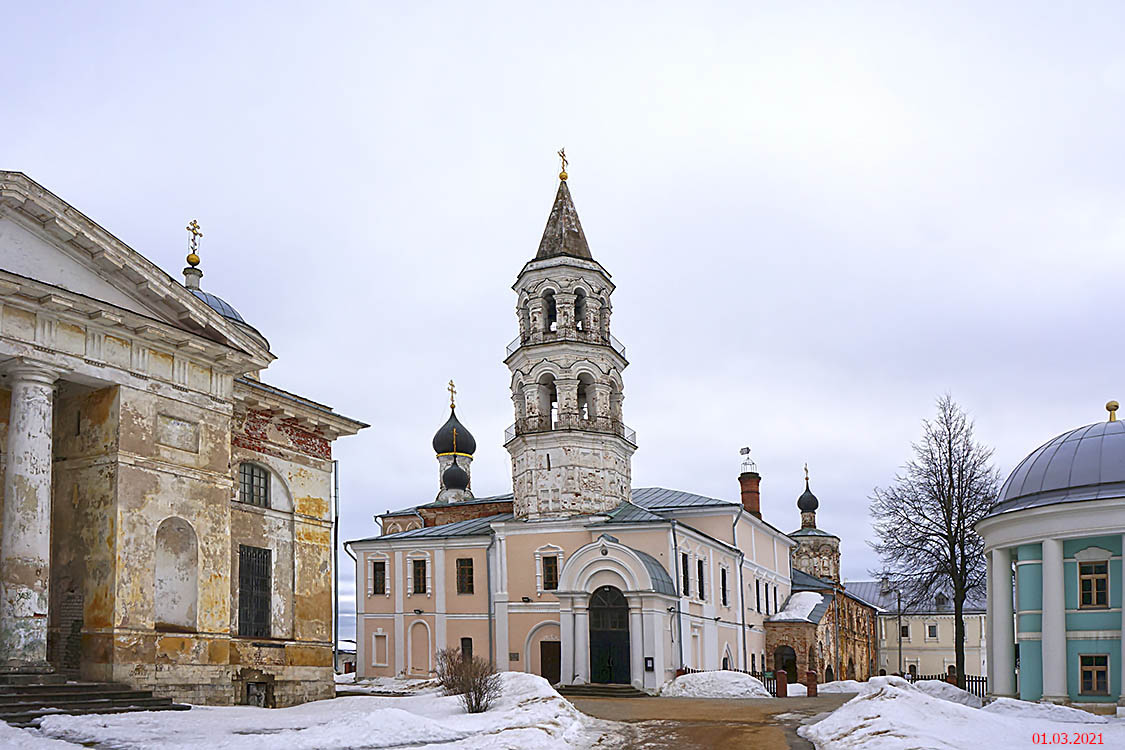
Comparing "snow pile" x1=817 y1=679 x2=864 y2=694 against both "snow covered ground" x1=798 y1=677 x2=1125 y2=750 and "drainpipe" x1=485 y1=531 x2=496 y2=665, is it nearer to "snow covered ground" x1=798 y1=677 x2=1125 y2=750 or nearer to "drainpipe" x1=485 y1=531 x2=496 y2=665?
"drainpipe" x1=485 y1=531 x2=496 y2=665

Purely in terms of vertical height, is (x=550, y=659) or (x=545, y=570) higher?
(x=545, y=570)

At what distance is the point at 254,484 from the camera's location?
23766 millimetres

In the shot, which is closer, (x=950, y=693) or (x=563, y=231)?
(x=950, y=693)

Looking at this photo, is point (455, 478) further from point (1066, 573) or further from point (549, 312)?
point (1066, 573)

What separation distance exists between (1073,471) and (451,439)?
4004 centimetres

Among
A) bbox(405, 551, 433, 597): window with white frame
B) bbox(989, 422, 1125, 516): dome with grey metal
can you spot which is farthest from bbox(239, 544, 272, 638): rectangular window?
bbox(405, 551, 433, 597): window with white frame

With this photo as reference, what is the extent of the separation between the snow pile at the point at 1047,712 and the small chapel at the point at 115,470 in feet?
46.9

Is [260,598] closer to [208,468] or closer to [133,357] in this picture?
[208,468]

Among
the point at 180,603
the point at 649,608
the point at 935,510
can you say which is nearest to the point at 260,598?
the point at 180,603

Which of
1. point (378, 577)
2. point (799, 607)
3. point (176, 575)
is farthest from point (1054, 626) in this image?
point (799, 607)

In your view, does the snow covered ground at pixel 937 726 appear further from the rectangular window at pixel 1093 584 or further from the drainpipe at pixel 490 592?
the drainpipe at pixel 490 592

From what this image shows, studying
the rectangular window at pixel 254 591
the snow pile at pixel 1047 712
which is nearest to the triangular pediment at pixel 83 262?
the rectangular window at pixel 254 591

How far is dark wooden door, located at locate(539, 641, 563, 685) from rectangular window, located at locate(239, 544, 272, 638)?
51.3 feet

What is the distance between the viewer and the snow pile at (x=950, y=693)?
2352cm
